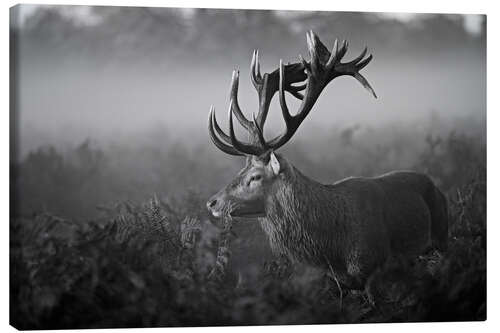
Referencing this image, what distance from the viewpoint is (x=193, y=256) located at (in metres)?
5.95

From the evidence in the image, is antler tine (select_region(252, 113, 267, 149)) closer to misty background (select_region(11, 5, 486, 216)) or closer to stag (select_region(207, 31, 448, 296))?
stag (select_region(207, 31, 448, 296))

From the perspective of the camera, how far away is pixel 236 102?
6.05 m

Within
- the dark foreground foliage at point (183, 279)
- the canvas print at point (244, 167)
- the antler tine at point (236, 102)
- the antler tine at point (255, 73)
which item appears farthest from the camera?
the antler tine at point (255, 73)

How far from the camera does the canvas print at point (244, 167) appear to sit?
572 cm

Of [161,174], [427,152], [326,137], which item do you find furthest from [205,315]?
[427,152]

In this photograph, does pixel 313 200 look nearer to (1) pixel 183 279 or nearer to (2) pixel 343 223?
(2) pixel 343 223

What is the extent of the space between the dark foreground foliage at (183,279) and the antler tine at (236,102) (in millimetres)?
709

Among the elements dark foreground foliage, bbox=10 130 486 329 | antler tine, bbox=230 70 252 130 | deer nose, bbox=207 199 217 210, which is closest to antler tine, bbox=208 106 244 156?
antler tine, bbox=230 70 252 130

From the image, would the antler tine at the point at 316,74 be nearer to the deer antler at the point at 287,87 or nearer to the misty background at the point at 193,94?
the deer antler at the point at 287,87

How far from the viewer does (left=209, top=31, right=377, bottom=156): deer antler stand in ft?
19.1

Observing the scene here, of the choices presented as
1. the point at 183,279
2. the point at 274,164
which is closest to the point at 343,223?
the point at 274,164

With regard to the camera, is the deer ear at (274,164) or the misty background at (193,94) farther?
the misty background at (193,94)

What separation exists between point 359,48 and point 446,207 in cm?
134

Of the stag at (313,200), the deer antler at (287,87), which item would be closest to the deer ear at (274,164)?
the stag at (313,200)
